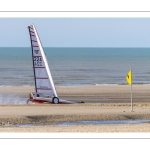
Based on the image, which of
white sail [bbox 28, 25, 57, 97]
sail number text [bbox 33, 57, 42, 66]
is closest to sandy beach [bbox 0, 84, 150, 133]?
white sail [bbox 28, 25, 57, 97]

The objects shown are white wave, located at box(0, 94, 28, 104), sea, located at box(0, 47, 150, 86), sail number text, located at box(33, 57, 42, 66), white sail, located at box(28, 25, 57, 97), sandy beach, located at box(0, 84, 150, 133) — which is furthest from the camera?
sea, located at box(0, 47, 150, 86)

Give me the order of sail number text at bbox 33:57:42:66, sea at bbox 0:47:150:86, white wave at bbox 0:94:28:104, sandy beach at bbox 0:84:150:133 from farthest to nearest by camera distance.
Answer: sea at bbox 0:47:150:86
white wave at bbox 0:94:28:104
sail number text at bbox 33:57:42:66
sandy beach at bbox 0:84:150:133

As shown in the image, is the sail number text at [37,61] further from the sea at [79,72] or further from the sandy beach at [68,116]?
the sea at [79,72]

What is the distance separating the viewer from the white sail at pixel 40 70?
82.2ft

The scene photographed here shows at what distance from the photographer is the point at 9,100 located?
27875mm

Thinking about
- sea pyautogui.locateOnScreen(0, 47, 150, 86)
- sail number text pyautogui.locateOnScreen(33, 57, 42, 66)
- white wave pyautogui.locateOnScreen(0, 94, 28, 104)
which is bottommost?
white wave pyautogui.locateOnScreen(0, 94, 28, 104)

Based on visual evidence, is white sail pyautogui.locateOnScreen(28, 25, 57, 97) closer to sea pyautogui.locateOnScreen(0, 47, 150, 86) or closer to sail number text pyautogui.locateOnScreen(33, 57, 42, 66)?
sail number text pyautogui.locateOnScreen(33, 57, 42, 66)

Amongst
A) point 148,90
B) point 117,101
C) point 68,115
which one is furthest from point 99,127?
point 148,90

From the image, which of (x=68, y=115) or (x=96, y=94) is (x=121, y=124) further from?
(x=96, y=94)

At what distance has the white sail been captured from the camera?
25062 millimetres

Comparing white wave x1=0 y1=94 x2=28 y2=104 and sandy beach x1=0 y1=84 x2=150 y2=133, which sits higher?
white wave x1=0 y1=94 x2=28 y2=104

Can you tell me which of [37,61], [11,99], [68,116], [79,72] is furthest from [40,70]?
[79,72]
